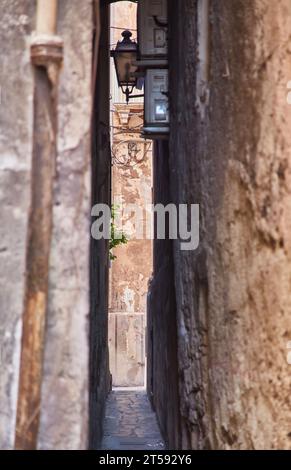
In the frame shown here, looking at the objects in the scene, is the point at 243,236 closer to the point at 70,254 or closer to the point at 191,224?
the point at 70,254

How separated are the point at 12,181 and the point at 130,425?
5759 mm

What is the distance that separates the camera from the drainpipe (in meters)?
2.00

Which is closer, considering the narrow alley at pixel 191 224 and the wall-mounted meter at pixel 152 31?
the narrow alley at pixel 191 224

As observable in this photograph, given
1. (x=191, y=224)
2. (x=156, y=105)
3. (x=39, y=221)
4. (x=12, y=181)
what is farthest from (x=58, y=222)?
(x=156, y=105)

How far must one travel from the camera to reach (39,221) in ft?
6.89

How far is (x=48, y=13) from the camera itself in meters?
2.18

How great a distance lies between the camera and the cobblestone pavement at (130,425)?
620 centimetres

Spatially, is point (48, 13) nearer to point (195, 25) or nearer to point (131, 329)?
point (195, 25)

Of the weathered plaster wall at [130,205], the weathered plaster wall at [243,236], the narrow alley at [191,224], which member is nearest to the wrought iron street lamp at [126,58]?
the narrow alley at [191,224]

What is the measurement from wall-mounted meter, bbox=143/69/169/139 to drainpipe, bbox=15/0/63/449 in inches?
118

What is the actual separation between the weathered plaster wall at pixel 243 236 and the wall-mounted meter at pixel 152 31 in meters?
2.09

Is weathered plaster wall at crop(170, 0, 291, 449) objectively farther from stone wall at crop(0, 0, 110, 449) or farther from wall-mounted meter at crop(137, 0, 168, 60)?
wall-mounted meter at crop(137, 0, 168, 60)

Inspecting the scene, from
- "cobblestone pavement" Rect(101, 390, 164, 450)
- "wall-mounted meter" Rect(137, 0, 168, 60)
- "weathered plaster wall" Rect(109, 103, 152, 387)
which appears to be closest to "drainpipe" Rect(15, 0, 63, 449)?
"wall-mounted meter" Rect(137, 0, 168, 60)

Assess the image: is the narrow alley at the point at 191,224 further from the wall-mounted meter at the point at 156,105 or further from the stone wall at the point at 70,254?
the wall-mounted meter at the point at 156,105
